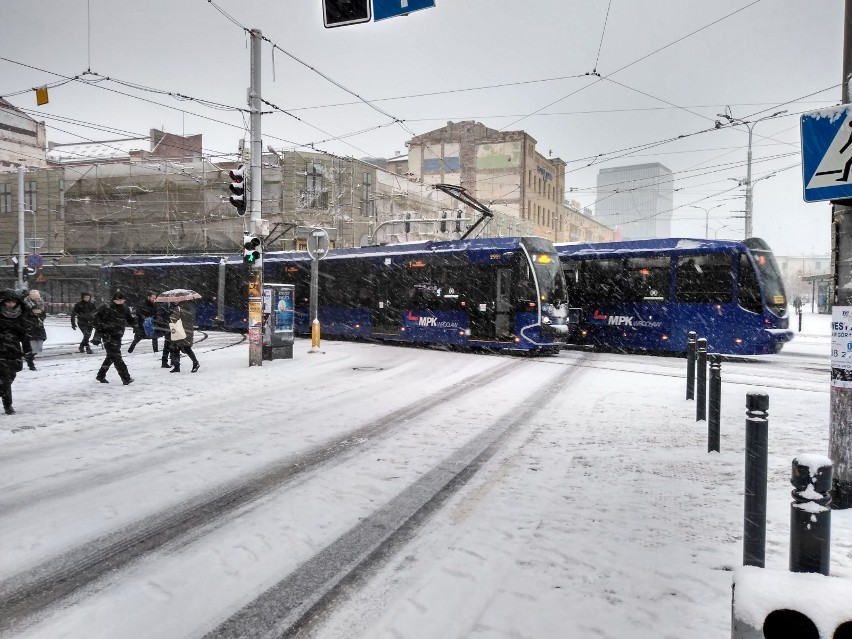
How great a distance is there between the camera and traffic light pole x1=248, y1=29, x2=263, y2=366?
12.5 m

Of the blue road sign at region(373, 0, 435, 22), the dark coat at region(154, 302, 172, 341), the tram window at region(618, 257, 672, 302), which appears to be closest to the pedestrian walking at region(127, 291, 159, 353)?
the dark coat at region(154, 302, 172, 341)

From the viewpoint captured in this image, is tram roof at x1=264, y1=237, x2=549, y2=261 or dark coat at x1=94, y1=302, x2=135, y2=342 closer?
dark coat at x1=94, y1=302, x2=135, y2=342

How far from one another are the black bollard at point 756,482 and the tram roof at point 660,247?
12.1 metres

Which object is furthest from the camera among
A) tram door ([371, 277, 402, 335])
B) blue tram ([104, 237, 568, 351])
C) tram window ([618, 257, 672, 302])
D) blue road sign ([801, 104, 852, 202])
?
tram door ([371, 277, 402, 335])

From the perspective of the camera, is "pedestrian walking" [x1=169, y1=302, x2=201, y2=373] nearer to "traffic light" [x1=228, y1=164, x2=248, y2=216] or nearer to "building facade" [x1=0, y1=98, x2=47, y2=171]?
"traffic light" [x1=228, y1=164, x2=248, y2=216]

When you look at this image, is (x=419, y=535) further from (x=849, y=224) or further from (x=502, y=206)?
(x=502, y=206)

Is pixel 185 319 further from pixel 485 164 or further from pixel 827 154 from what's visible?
pixel 485 164

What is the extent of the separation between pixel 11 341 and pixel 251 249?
16.6ft

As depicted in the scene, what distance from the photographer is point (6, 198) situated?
38.6 m

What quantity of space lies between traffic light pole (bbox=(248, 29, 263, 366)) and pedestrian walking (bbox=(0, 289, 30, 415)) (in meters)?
4.78

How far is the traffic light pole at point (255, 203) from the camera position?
12484 millimetres

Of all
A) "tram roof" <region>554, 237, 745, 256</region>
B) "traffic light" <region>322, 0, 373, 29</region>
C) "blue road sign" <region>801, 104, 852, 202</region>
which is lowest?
"blue road sign" <region>801, 104, 852, 202</region>

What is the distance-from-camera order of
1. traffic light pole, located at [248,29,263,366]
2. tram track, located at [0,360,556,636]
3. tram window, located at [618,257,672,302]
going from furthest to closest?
tram window, located at [618,257,672,302] < traffic light pole, located at [248,29,263,366] < tram track, located at [0,360,556,636]

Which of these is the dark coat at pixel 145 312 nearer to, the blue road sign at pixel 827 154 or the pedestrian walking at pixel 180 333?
the pedestrian walking at pixel 180 333
